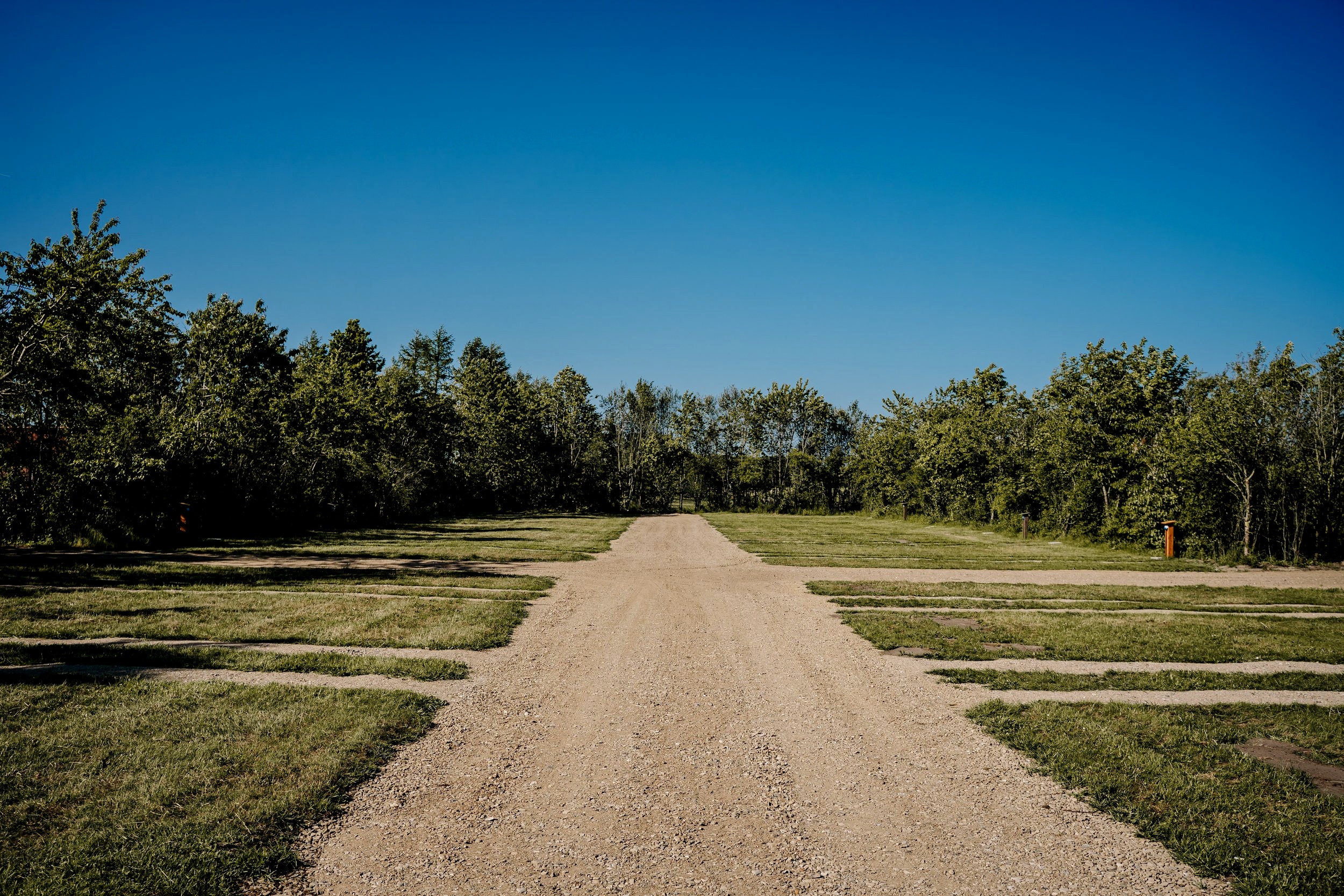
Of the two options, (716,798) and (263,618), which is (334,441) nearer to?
(263,618)

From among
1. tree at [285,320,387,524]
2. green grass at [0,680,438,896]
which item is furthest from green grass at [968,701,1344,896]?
tree at [285,320,387,524]

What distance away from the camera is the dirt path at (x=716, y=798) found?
3.55 metres

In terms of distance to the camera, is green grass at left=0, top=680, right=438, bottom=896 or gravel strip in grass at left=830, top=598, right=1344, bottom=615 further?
gravel strip in grass at left=830, top=598, right=1344, bottom=615

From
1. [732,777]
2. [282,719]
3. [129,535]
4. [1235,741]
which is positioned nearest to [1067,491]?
[1235,741]

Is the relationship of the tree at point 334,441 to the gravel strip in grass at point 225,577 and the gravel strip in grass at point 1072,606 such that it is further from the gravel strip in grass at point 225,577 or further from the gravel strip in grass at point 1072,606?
the gravel strip in grass at point 1072,606

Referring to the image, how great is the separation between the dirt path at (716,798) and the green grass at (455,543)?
1151 cm

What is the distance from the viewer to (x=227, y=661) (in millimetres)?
7078

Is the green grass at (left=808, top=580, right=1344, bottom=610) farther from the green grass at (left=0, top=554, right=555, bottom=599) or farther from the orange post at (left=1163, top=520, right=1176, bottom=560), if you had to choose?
the green grass at (left=0, top=554, right=555, bottom=599)

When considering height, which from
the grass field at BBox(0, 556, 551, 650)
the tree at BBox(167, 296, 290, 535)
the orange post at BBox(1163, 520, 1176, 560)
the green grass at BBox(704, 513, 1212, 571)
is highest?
the tree at BBox(167, 296, 290, 535)

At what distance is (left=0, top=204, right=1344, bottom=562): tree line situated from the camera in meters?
16.3

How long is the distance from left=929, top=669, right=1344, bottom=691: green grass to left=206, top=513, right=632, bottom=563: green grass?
1241cm

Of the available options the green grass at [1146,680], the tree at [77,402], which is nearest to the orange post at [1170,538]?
the green grass at [1146,680]

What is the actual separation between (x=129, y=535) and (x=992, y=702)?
20566 millimetres

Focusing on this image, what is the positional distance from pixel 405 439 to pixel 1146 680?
3720 cm
